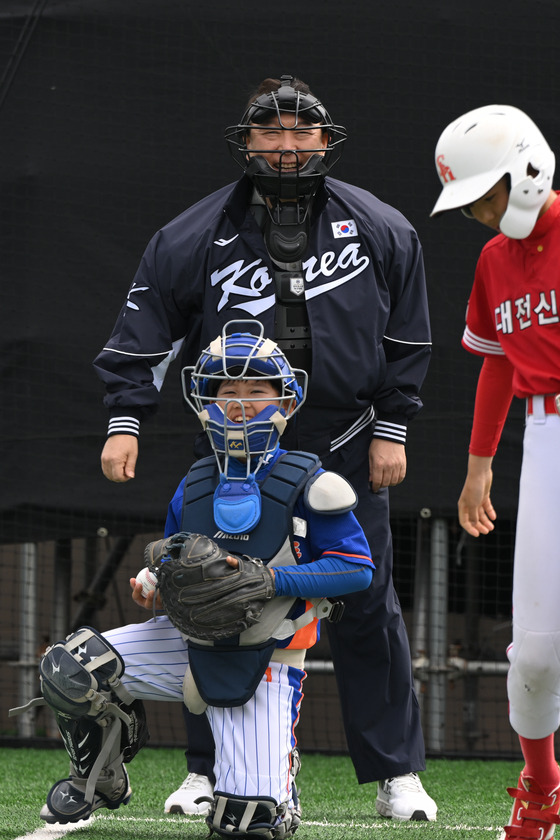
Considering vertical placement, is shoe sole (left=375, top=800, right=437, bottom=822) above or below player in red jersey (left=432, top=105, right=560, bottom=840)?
below

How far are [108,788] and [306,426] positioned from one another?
114 centimetres

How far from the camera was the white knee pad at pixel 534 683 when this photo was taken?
269 cm

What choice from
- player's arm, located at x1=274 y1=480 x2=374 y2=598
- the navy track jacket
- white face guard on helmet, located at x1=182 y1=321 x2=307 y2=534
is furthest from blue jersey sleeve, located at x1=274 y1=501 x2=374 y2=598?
the navy track jacket

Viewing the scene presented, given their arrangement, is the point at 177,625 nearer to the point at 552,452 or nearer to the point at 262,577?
the point at 262,577

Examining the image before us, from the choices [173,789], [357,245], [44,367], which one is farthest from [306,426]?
[44,367]

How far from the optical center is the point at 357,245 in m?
3.56

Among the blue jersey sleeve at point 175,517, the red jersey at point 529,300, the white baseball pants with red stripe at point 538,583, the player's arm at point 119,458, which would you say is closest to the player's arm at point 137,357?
the player's arm at point 119,458

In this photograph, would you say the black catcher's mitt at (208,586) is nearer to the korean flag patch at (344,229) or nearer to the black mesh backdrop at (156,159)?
the korean flag patch at (344,229)

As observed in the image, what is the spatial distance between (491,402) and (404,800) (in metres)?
1.19

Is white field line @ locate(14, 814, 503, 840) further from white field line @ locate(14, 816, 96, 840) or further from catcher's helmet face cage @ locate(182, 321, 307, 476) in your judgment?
catcher's helmet face cage @ locate(182, 321, 307, 476)

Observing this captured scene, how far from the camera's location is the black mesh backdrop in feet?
16.1

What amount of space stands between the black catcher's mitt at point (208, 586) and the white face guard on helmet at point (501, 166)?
35.8 inches

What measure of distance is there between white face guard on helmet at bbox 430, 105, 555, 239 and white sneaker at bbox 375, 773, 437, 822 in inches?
65.6

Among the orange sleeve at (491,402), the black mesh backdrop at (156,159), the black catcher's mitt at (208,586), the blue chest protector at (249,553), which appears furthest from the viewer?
the black mesh backdrop at (156,159)
